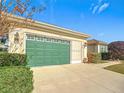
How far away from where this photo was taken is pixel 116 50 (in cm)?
2864

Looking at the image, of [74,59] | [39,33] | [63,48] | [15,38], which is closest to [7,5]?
[15,38]

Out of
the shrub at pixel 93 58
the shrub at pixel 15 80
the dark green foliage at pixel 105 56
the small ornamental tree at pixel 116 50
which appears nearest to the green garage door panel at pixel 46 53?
the shrub at pixel 93 58

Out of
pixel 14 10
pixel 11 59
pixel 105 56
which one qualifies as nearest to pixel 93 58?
pixel 105 56

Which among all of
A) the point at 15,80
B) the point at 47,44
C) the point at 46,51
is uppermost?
the point at 47,44

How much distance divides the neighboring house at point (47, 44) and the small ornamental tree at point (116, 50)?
11.3 meters

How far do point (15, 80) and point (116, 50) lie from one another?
2697 cm

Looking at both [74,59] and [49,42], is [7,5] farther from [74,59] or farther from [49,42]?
[74,59]

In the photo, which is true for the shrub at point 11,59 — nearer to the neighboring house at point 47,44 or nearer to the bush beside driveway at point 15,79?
the neighboring house at point 47,44

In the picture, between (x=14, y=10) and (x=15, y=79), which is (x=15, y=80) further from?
(x=14, y=10)

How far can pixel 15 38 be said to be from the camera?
1113 cm

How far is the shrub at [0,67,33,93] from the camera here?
415cm

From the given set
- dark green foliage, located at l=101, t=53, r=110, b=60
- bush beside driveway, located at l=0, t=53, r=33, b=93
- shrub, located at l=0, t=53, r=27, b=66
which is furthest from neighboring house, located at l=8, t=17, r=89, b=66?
dark green foliage, located at l=101, t=53, r=110, b=60

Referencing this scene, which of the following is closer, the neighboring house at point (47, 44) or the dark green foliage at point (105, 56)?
the neighboring house at point (47, 44)

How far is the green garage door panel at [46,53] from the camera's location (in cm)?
1268
